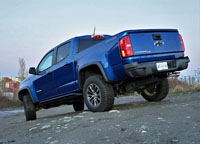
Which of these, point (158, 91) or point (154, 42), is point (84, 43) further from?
point (158, 91)

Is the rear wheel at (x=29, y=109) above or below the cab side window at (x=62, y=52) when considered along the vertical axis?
below

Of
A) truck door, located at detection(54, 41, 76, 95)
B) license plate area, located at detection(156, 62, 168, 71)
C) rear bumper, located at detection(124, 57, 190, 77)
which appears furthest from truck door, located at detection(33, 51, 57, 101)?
license plate area, located at detection(156, 62, 168, 71)

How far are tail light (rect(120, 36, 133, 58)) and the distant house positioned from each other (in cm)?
2319

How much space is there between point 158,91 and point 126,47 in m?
2.17

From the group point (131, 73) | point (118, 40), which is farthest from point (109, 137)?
point (118, 40)

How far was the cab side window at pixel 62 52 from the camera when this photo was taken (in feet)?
18.9

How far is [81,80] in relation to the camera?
17.4ft

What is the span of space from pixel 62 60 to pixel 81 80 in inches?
30.5

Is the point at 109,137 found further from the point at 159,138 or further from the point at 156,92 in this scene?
the point at 156,92

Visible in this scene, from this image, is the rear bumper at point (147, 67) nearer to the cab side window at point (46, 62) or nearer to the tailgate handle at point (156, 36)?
the tailgate handle at point (156, 36)

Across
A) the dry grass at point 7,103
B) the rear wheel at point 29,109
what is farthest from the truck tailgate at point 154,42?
the dry grass at point 7,103

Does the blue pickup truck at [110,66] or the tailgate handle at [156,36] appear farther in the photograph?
the tailgate handle at [156,36]

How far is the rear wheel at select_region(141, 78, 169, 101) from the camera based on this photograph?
232 inches

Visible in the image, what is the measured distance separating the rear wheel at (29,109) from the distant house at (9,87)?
1988 cm
